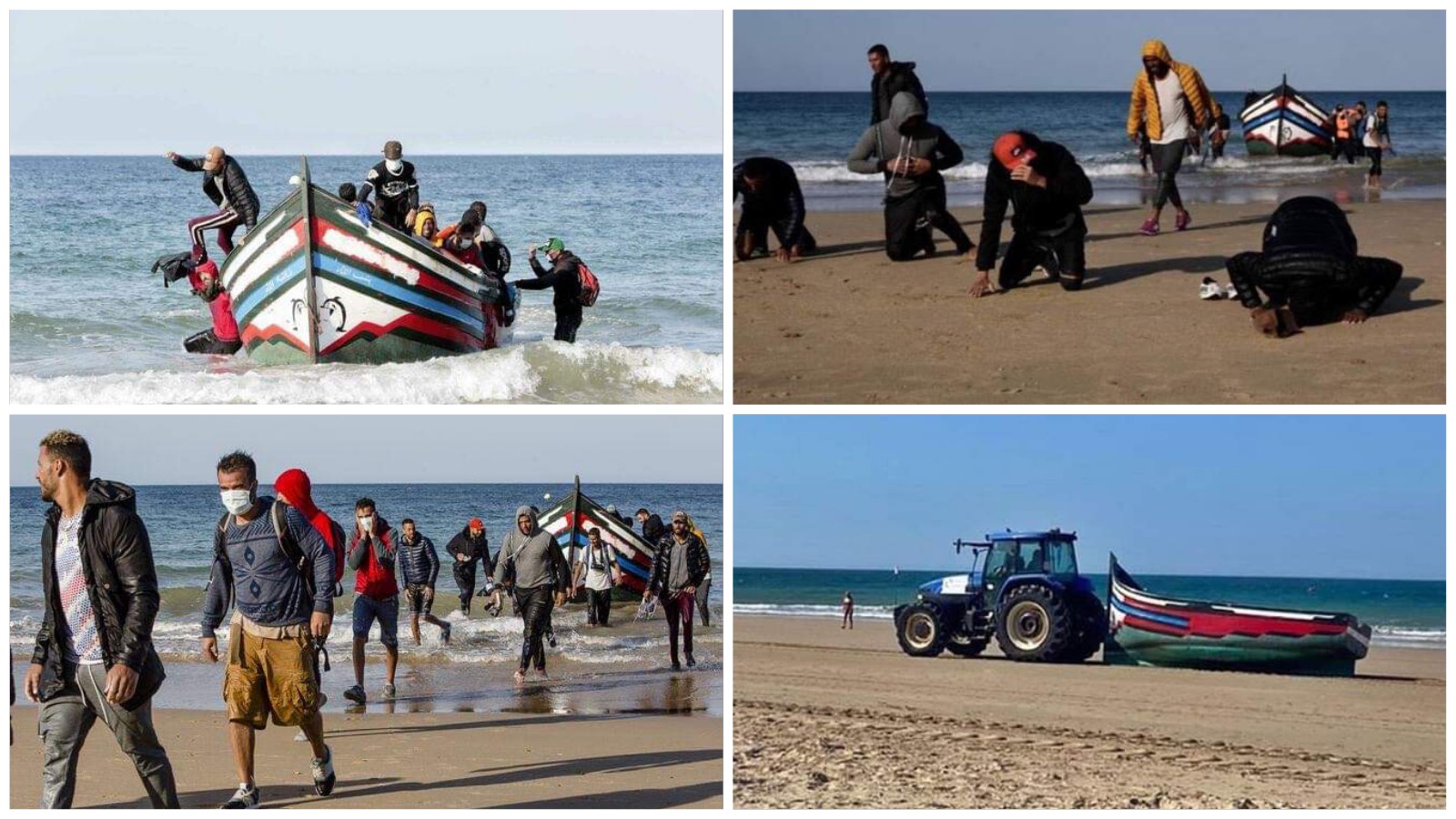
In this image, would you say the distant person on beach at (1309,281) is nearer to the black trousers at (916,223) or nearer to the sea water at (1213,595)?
the black trousers at (916,223)

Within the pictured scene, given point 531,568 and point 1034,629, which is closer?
point 531,568

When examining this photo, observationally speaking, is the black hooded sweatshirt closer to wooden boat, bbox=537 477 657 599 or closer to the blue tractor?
the blue tractor

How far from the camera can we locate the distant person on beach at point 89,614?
6.24 metres

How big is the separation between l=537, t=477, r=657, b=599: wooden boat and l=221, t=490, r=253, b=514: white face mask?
31.6ft

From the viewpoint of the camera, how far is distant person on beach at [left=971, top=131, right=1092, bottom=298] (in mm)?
10258

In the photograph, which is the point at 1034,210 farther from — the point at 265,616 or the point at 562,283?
the point at 265,616

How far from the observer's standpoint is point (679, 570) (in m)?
11.5

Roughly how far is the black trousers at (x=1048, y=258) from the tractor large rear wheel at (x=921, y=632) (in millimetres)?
3333

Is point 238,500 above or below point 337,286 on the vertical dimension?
below

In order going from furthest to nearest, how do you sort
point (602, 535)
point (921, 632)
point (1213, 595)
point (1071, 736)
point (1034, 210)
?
point (1213, 595)
point (602, 535)
point (921, 632)
point (1034, 210)
point (1071, 736)

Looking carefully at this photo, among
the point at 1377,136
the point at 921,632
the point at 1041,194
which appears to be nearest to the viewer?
the point at 1041,194

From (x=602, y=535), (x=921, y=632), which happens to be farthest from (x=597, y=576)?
(x=921, y=632)

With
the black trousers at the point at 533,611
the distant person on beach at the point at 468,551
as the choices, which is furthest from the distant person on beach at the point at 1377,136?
the black trousers at the point at 533,611

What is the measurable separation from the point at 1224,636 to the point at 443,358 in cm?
616
